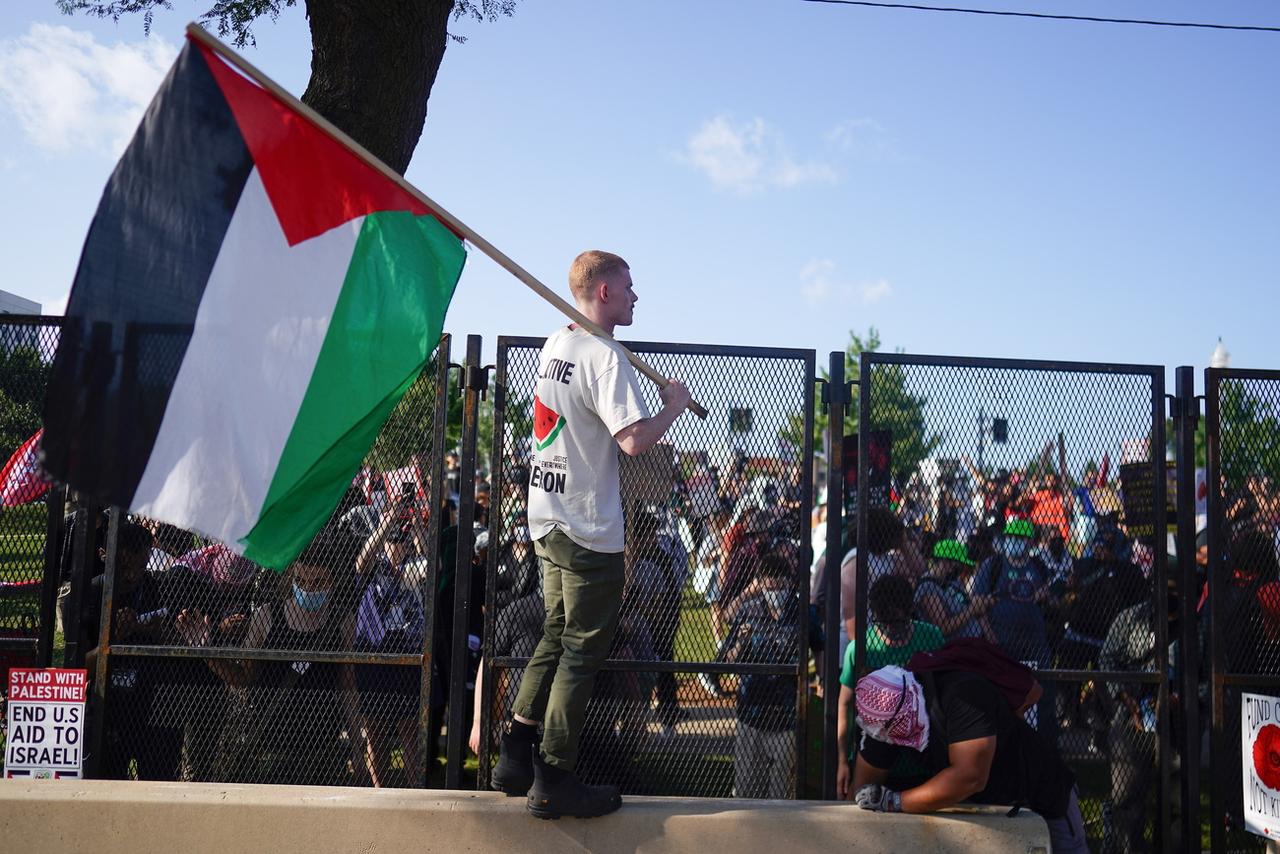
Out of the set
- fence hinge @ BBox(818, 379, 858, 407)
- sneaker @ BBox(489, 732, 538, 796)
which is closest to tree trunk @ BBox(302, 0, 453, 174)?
fence hinge @ BBox(818, 379, 858, 407)

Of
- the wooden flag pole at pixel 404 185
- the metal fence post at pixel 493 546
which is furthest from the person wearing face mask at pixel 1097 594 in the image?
the metal fence post at pixel 493 546

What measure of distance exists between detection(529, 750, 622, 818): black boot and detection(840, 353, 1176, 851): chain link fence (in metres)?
1.56

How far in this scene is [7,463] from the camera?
5.50 metres

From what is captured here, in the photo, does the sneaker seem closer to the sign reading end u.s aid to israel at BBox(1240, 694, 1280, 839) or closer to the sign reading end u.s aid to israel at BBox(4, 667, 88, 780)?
the sign reading end u.s aid to israel at BBox(4, 667, 88, 780)

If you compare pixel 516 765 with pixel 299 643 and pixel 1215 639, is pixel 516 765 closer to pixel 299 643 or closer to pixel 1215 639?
pixel 299 643

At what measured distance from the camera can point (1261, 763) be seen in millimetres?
5227

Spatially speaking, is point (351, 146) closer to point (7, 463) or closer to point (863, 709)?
point (7, 463)

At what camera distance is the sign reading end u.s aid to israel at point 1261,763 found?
513cm

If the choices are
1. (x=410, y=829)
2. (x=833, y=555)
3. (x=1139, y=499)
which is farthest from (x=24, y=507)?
(x=1139, y=499)

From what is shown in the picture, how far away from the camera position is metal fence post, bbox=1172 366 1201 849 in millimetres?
5371

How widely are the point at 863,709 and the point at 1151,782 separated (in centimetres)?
188

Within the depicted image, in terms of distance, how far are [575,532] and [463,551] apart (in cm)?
103

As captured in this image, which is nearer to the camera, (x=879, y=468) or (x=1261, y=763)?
(x=1261, y=763)

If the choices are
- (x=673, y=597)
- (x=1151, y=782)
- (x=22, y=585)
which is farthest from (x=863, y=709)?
(x=22, y=585)
